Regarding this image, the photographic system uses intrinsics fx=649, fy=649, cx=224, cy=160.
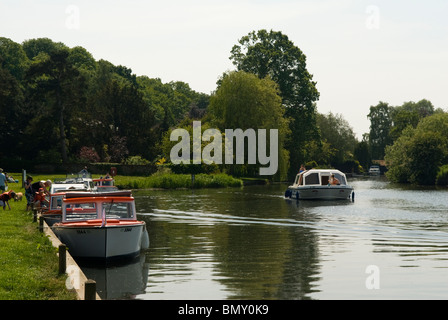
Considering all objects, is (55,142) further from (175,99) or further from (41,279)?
(175,99)

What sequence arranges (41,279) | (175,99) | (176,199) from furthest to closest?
(175,99) < (176,199) < (41,279)

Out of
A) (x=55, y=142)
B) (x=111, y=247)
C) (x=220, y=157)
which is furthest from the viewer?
(x=55, y=142)

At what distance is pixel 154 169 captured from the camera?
272ft

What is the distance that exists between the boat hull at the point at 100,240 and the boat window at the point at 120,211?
1659 millimetres

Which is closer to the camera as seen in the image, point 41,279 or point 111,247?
point 41,279

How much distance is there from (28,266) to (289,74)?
289ft

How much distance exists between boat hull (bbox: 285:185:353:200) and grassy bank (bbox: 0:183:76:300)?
101ft

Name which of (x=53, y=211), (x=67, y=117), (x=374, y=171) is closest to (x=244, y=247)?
A: (x=53, y=211)

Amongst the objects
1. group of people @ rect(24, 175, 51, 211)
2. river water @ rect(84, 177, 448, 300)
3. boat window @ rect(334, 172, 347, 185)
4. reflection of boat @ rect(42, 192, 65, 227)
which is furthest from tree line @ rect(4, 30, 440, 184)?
reflection of boat @ rect(42, 192, 65, 227)

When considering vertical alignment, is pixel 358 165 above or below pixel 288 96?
below

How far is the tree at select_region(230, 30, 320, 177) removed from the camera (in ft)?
332

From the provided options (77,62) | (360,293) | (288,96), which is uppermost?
(77,62)
